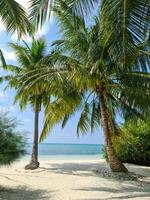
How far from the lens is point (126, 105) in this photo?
16891 mm

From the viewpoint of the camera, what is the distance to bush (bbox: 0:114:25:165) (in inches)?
452

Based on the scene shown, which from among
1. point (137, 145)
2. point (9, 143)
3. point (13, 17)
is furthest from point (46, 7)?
point (137, 145)

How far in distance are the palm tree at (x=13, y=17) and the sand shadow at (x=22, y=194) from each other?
14.1 ft

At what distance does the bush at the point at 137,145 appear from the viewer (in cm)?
2142

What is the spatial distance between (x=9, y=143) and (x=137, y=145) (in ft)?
37.4

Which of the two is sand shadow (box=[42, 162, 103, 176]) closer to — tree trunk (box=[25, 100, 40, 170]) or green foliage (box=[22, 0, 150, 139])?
tree trunk (box=[25, 100, 40, 170])

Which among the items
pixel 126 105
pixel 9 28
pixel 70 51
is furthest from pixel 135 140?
pixel 9 28

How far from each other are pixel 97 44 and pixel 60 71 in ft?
5.87

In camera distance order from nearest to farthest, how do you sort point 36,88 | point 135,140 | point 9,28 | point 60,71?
1. point 9,28
2. point 60,71
3. point 36,88
4. point 135,140

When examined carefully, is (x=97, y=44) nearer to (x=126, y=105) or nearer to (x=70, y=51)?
(x=70, y=51)

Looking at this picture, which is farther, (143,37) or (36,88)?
(36,88)

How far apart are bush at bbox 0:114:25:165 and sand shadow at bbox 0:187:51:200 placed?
2.86 ft

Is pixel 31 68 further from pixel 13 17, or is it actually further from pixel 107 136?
pixel 13 17

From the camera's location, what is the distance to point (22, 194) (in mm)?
11438
